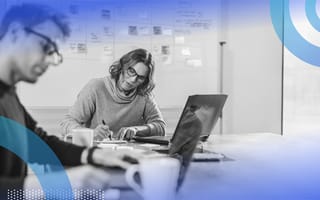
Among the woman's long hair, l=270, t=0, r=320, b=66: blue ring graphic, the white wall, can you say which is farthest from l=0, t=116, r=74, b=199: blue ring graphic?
l=270, t=0, r=320, b=66: blue ring graphic

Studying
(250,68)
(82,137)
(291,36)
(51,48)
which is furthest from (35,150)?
(291,36)

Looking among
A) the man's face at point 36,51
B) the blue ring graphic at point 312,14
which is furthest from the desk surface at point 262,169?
the man's face at point 36,51

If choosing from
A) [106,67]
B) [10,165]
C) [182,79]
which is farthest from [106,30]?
[10,165]

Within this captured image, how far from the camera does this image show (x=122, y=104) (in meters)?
1.00

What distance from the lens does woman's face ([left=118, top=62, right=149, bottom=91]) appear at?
882 millimetres

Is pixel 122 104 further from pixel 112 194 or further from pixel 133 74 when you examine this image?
pixel 112 194

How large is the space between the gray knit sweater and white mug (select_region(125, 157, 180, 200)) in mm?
164

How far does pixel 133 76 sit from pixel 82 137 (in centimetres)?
25

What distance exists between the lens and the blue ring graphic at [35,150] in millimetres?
707

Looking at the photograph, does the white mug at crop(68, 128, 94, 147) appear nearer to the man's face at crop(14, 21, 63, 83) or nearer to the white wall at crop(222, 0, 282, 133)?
the man's face at crop(14, 21, 63, 83)

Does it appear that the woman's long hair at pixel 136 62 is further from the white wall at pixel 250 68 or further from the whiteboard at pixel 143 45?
the white wall at pixel 250 68

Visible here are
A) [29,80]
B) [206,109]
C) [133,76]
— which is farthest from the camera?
[133,76]

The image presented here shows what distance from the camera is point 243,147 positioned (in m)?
0.89

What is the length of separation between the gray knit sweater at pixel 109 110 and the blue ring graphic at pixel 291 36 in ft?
1.12
